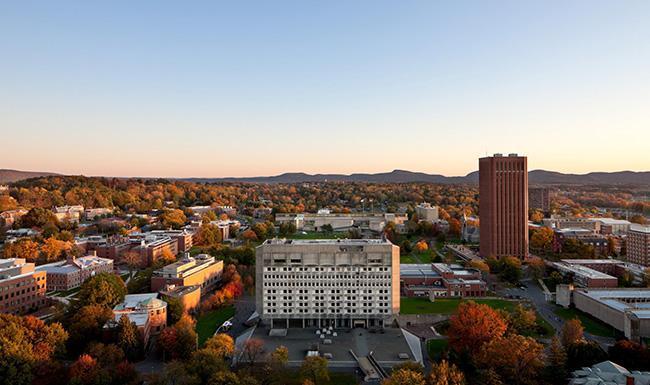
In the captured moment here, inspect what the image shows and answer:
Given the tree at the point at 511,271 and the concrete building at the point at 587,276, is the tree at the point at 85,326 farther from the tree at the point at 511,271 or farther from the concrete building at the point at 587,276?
the concrete building at the point at 587,276

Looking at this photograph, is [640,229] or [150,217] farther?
[150,217]

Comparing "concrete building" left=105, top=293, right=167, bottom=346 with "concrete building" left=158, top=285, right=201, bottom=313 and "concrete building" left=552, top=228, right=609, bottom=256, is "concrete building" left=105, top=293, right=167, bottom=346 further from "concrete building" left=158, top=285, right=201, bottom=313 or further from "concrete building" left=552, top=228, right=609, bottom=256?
"concrete building" left=552, top=228, right=609, bottom=256

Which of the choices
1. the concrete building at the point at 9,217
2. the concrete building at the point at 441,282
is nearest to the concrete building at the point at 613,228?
the concrete building at the point at 441,282

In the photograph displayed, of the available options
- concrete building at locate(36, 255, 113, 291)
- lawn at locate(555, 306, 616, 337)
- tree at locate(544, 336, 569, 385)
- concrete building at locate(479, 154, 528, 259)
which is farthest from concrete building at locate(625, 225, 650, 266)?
concrete building at locate(36, 255, 113, 291)

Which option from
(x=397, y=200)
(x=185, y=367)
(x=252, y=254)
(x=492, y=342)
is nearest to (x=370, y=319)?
(x=492, y=342)

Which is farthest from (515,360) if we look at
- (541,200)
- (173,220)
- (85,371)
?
(541,200)

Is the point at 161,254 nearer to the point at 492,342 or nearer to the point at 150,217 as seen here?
the point at 150,217
